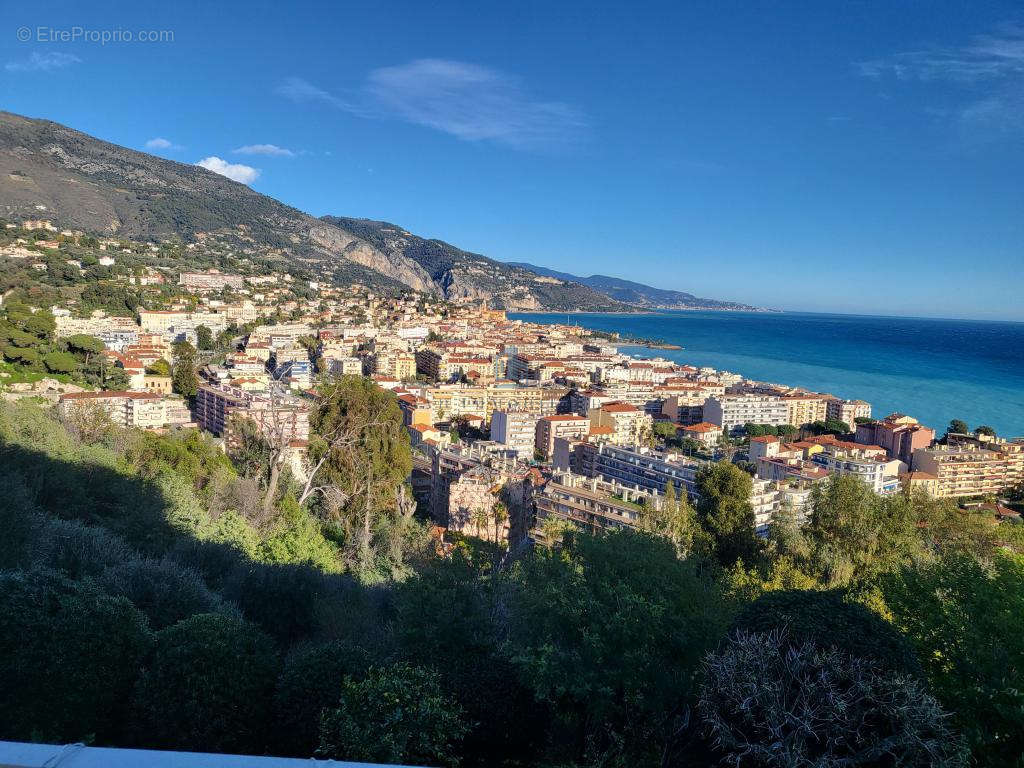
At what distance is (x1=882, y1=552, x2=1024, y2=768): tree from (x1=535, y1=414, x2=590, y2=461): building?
79.6 ft

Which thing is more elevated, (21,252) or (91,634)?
(21,252)

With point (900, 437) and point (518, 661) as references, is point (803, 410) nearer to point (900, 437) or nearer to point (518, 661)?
point (900, 437)

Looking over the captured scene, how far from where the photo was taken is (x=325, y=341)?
47125 mm

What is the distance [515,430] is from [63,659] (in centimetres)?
2620

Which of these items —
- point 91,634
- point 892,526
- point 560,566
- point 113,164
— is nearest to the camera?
point 91,634

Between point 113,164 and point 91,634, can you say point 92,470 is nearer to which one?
point 91,634

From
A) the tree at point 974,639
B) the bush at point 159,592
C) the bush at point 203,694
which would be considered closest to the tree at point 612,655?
the tree at point 974,639

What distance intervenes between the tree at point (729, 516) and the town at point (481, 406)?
2119 mm

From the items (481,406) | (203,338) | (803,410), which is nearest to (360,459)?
(481,406)

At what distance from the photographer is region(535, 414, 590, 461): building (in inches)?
1170

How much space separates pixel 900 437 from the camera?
30578mm

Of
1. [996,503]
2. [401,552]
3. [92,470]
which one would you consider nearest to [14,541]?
[92,470]

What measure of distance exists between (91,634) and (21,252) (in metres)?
45.2

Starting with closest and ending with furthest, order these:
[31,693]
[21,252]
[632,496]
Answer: [31,693] < [632,496] < [21,252]
